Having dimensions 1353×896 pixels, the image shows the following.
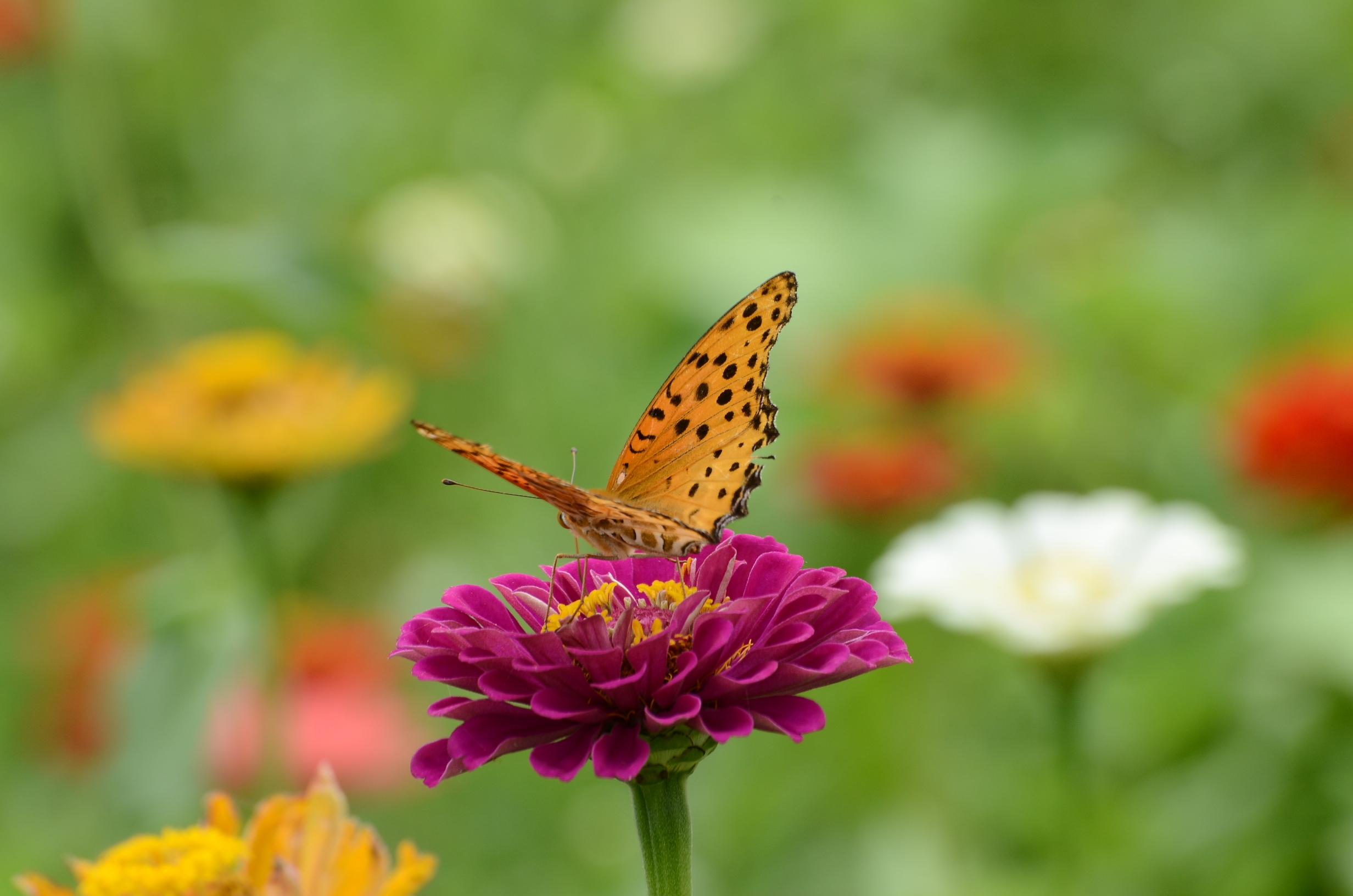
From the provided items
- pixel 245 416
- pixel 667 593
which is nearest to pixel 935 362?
pixel 245 416

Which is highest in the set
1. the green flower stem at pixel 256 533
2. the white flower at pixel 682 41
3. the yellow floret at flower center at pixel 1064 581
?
the white flower at pixel 682 41

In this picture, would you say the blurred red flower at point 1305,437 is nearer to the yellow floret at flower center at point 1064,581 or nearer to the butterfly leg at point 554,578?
the yellow floret at flower center at point 1064,581

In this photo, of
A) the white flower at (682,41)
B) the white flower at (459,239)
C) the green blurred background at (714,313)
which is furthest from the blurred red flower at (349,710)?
the white flower at (682,41)

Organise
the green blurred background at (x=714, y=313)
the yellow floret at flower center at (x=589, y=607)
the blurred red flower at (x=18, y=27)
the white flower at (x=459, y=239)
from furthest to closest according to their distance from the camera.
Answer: the blurred red flower at (x=18, y=27) < the white flower at (x=459, y=239) < the green blurred background at (x=714, y=313) < the yellow floret at flower center at (x=589, y=607)

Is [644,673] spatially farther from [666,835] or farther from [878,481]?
[878,481]

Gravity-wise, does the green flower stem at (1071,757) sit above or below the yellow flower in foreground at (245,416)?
below

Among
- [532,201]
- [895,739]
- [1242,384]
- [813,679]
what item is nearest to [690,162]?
[532,201]

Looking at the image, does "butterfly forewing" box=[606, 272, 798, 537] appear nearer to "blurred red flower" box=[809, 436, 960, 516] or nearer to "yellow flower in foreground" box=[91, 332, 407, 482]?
"yellow flower in foreground" box=[91, 332, 407, 482]
